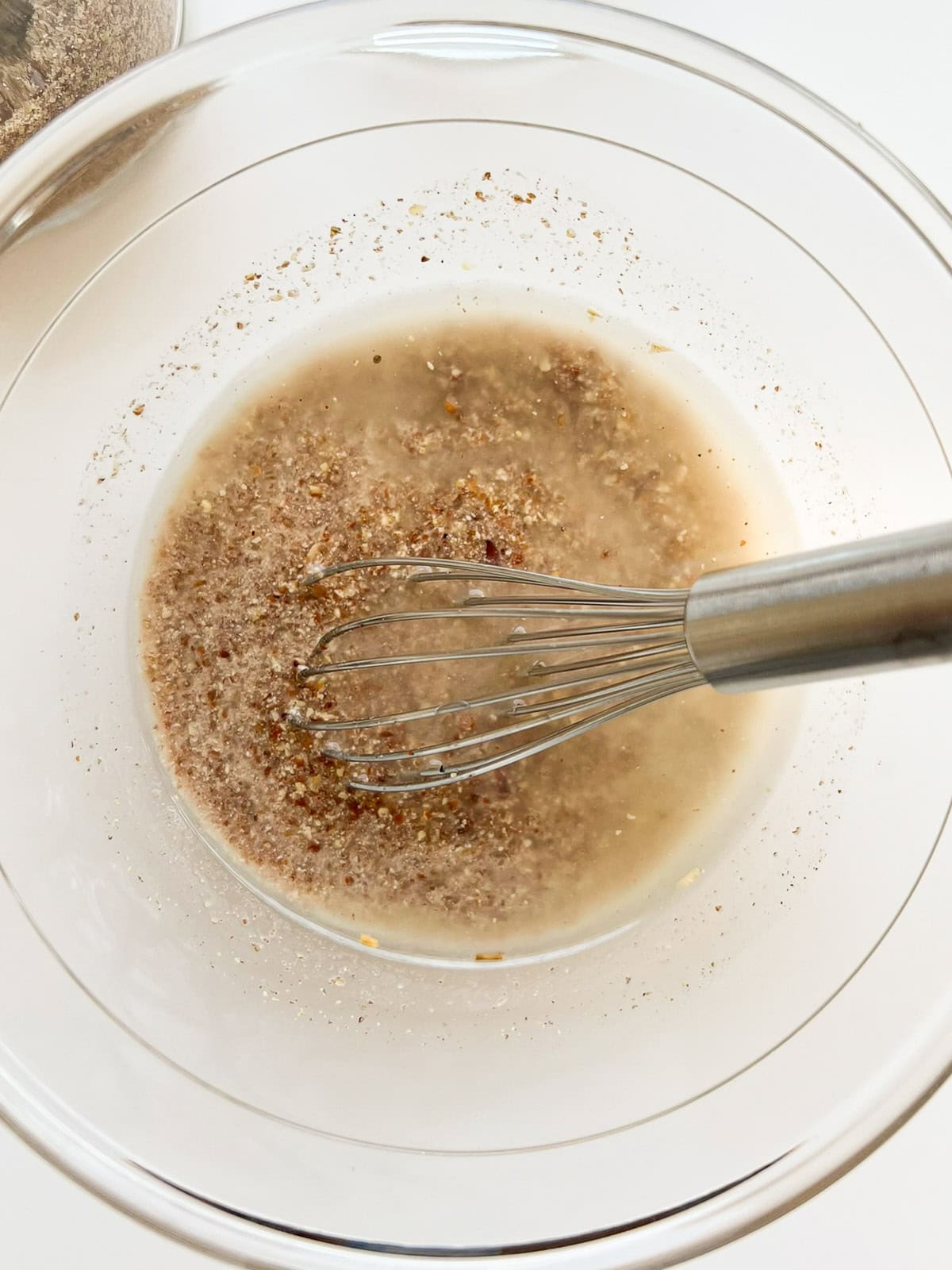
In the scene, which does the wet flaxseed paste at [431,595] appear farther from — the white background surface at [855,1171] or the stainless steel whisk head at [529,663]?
the white background surface at [855,1171]

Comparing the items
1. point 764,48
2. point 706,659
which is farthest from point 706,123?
point 706,659

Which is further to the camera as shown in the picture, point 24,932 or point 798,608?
point 24,932

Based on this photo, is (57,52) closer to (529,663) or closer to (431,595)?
(431,595)

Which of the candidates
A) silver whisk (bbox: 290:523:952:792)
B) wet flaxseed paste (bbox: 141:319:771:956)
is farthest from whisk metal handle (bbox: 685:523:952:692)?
wet flaxseed paste (bbox: 141:319:771:956)

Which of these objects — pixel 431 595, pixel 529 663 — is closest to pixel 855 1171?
pixel 529 663

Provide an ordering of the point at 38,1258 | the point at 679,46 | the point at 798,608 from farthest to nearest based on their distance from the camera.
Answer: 1. the point at 38,1258
2. the point at 679,46
3. the point at 798,608

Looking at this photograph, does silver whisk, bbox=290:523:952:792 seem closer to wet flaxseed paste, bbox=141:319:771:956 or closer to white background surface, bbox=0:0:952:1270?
wet flaxseed paste, bbox=141:319:771:956

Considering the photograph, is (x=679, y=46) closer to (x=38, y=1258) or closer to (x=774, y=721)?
(x=774, y=721)
